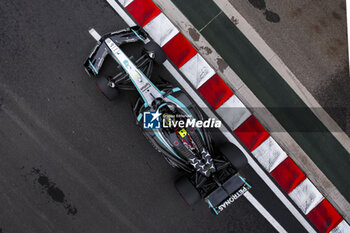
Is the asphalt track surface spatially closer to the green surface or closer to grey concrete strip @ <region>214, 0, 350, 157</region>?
the green surface

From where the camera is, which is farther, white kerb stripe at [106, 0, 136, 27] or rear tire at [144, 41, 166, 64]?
white kerb stripe at [106, 0, 136, 27]

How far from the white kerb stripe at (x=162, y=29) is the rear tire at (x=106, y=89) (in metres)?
1.20

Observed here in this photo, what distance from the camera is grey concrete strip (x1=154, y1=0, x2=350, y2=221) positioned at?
426cm

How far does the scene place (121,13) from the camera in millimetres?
4227

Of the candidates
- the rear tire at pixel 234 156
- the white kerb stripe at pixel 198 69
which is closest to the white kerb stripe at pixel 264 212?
the rear tire at pixel 234 156

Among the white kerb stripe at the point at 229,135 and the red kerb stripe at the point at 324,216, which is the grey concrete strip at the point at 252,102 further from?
the white kerb stripe at the point at 229,135

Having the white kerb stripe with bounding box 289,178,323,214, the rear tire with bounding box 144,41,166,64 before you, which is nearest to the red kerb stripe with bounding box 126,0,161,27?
the rear tire with bounding box 144,41,166,64

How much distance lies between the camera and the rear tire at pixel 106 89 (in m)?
3.84

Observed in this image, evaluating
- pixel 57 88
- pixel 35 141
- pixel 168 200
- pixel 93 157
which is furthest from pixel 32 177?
pixel 168 200

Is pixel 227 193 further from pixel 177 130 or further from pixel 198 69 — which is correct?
pixel 198 69

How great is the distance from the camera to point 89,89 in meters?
4.19

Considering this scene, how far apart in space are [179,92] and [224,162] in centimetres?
136

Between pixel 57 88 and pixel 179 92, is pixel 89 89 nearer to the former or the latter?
pixel 57 88

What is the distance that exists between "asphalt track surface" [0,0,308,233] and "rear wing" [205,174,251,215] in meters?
0.75
